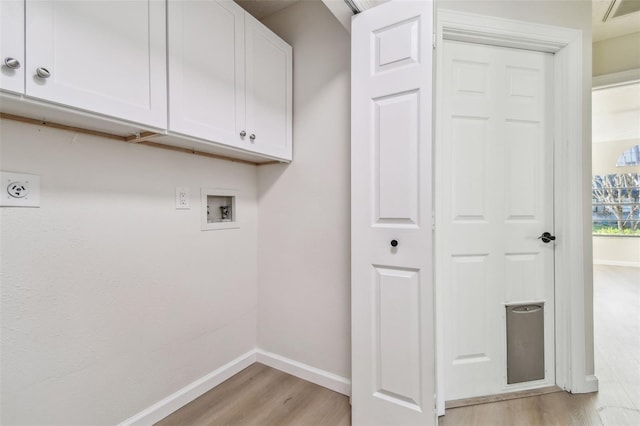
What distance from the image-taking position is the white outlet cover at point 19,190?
3.44 feet

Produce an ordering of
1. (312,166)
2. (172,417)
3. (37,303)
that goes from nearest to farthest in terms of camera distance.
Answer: (37,303), (172,417), (312,166)

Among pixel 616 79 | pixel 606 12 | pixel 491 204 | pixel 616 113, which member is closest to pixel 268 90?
pixel 491 204

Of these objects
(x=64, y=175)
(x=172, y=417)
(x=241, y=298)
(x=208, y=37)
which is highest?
(x=208, y=37)

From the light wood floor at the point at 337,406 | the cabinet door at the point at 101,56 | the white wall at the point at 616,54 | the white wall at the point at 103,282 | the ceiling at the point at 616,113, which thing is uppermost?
the ceiling at the point at 616,113

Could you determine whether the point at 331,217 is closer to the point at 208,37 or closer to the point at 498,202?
the point at 498,202

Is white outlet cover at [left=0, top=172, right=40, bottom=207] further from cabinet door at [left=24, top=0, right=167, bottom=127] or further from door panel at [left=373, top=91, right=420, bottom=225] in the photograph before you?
door panel at [left=373, top=91, right=420, bottom=225]

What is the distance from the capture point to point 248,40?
1.67 metres

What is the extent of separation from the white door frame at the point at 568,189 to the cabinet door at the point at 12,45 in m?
1.95

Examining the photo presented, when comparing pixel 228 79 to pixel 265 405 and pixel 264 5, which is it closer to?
pixel 264 5

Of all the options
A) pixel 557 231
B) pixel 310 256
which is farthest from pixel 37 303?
pixel 557 231

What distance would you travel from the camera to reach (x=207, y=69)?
1.44m

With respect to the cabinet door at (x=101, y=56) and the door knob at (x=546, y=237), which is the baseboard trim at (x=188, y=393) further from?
the door knob at (x=546, y=237)

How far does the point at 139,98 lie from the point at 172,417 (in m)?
1.68

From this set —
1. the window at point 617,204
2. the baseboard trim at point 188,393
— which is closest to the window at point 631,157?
the window at point 617,204
